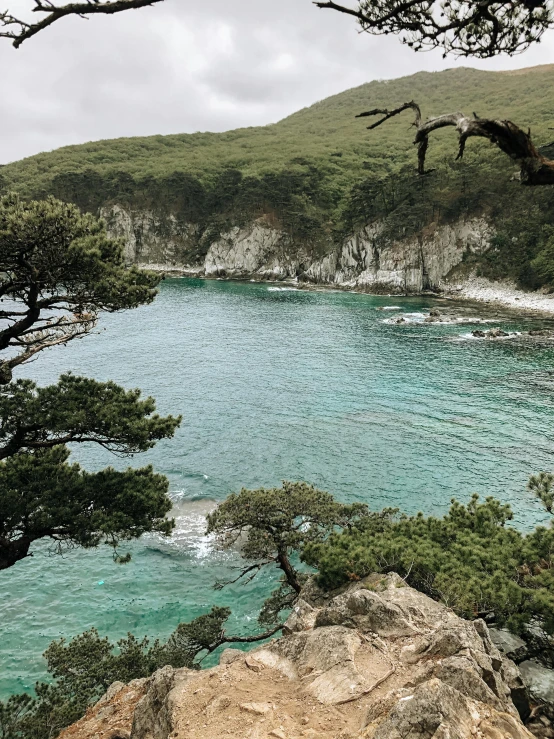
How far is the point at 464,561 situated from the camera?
A: 11422mm

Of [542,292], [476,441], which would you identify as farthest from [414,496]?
[542,292]

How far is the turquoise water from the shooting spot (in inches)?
776

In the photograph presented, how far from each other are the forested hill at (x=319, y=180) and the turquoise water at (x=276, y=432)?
43.8 metres

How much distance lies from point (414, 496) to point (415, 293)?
7948 cm

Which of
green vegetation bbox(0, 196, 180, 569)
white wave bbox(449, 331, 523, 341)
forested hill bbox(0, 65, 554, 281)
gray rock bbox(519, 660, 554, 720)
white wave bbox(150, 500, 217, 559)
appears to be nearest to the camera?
gray rock bbox(519, 660, 554, 720)

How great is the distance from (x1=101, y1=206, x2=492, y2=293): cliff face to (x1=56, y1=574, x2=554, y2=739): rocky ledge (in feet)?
204

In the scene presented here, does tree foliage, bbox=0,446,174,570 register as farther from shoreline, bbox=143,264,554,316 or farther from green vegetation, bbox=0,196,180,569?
shoreline, bbox=143,264,554,316

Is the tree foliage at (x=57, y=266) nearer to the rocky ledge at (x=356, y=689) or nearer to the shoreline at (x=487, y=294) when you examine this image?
the rocky ledge at (x=356, y=689)

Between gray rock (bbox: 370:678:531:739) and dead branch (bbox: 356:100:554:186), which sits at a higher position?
dead branch (bbox: 356:100:554:186)

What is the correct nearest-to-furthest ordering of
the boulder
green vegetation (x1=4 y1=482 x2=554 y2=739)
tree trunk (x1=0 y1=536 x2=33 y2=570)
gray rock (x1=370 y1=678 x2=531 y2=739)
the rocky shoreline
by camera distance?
gray rock (x1=370 y1=678 x2=531 y2=739), green vegetation (x1=4 y1=482 x2=554 y2=739), tree trunk (x1=0 y1=536 x2=33 y2=570), the boulder, the rocky shoreline

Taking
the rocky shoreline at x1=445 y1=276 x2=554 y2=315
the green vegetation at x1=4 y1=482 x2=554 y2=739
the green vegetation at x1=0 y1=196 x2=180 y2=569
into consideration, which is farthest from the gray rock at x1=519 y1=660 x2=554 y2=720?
the rocky shoreline at x1=445 y1=276 x2=554 y2=315

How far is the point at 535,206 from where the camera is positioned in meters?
92.4

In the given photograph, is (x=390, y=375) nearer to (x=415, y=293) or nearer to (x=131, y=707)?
(x=131, y=707)

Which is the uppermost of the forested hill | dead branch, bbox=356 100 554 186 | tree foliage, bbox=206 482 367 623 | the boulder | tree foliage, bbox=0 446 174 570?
the forested hill
